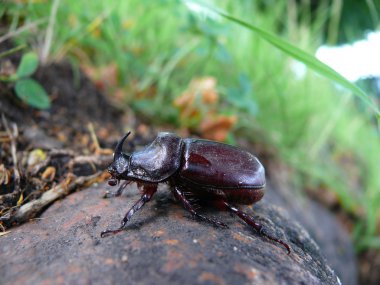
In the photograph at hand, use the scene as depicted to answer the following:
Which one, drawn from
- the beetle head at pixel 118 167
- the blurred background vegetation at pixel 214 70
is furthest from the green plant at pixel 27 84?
the beetle head at pixel 118 167

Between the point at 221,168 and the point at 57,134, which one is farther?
the point at 57,134

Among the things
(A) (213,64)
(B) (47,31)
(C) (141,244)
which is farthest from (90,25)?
(C) (141,244)

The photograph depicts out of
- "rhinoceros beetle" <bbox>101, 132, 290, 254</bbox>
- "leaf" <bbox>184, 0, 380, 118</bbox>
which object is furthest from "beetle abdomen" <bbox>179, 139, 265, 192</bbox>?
"leaf" <bbox>184, 0, 380, 118</bbox>

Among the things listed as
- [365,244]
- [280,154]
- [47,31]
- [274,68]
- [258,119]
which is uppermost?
[274,68]

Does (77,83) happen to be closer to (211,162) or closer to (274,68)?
(211,162)

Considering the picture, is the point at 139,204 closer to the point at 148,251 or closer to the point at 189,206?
the point at 189,206

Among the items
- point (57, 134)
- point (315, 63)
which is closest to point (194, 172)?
point (315, 63)

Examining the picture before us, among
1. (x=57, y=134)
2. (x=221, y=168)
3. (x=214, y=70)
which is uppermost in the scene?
(x=214, y=70)
